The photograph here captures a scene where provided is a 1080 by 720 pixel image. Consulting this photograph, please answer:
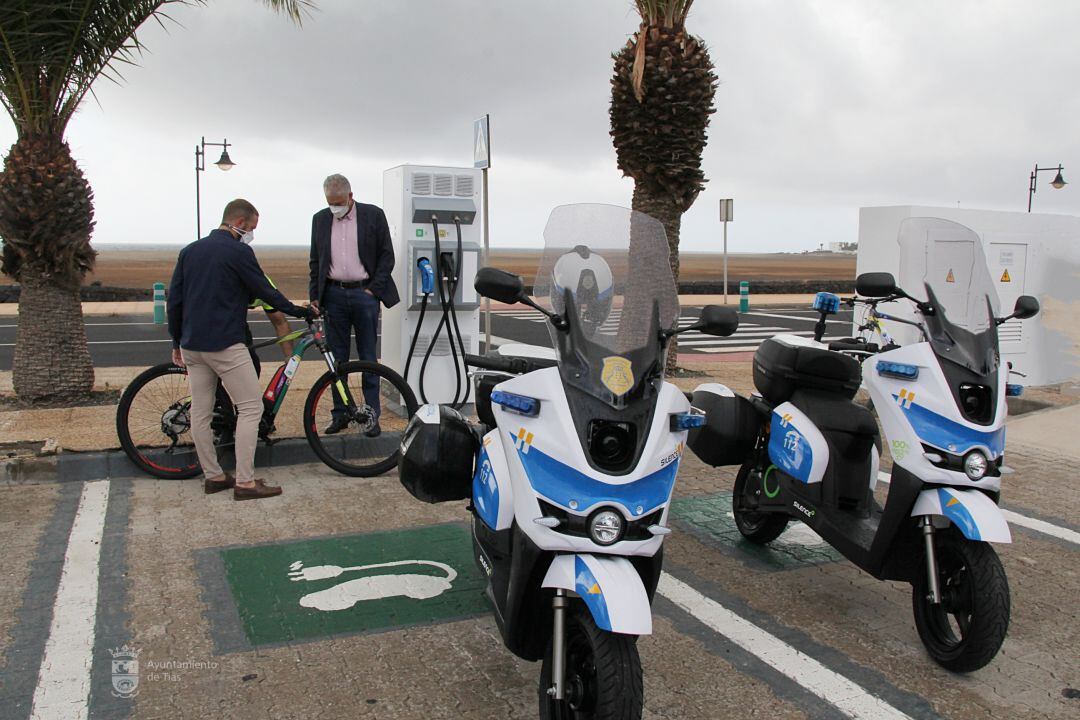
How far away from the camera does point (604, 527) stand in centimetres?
296

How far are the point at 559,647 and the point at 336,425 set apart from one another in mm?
3971

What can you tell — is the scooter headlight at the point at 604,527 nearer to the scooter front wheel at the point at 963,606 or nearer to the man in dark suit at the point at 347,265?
the scooter front wheel at the point at 963,606

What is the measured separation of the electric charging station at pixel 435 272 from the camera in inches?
319

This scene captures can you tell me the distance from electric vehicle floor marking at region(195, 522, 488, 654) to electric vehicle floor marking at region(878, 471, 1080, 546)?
3.46 m

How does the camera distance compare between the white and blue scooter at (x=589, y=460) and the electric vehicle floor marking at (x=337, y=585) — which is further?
the electric vehicle floor marking at (x=337, y=585)

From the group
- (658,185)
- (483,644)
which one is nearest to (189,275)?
(483,644)

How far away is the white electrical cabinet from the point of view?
32.0 ft

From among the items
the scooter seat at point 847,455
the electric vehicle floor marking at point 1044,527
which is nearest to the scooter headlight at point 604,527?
the scooter seat at point 847,455

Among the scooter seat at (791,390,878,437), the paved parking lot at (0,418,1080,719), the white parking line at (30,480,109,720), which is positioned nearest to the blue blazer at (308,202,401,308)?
the paved parking lot at (0,418,1080,719)

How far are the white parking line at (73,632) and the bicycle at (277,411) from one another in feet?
2.70

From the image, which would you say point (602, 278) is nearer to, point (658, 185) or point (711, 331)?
point (711, 331)

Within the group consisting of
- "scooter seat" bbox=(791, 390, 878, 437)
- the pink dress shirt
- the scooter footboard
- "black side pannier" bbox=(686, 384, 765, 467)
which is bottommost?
the scooter footboard

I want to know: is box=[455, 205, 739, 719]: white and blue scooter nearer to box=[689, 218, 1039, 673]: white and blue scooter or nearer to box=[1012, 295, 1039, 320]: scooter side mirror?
box=[689, 218, 1039, 673]: white and blue scooter

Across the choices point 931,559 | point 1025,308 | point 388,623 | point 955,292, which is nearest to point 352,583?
point 388,623
